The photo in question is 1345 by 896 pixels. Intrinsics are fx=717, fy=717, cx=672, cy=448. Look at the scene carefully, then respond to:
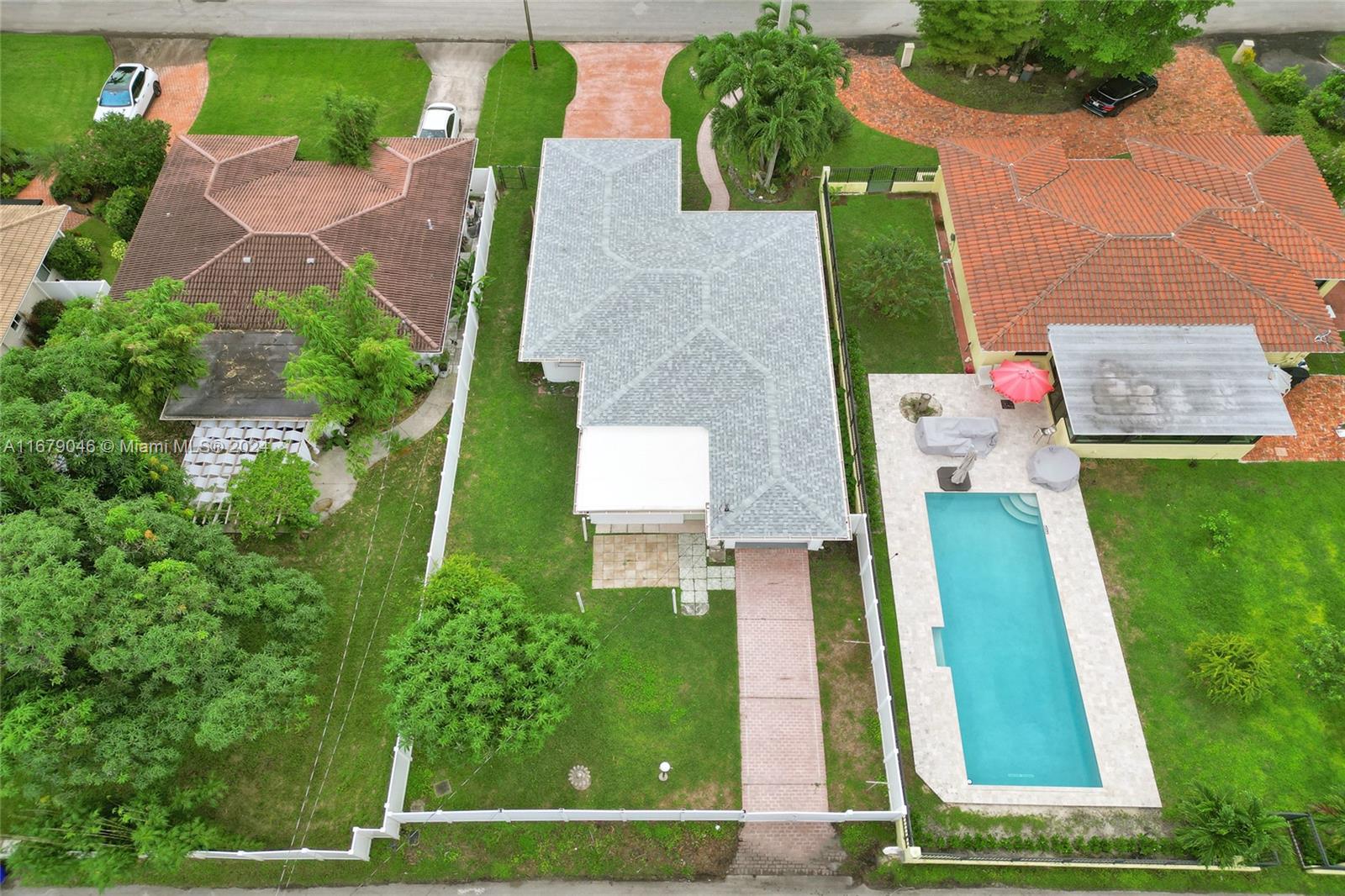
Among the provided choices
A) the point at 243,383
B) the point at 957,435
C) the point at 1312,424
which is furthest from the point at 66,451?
the point at 1312,424

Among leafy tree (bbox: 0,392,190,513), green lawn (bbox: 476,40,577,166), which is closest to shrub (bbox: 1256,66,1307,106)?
green lawn (bbox: 476,40,577,166)

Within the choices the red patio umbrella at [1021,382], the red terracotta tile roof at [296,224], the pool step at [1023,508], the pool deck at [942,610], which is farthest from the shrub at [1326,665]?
the red terracotta tile roof at [296,224]

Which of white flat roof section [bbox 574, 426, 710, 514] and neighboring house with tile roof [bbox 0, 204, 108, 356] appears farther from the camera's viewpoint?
neighboring house with tile roof [bbox 0, 204, 108, 356]

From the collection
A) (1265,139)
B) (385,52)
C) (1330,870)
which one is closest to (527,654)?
(1330,870)

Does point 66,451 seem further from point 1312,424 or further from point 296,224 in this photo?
point 1312,424

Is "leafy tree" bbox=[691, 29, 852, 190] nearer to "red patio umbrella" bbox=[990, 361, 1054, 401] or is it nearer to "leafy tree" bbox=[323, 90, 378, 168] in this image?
"red patio umbrella" bbox=[990, 361, 1054, 401]

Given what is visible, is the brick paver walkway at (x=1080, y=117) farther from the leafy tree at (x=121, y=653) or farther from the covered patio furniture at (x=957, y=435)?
the leafy tree at (x=121, y=653)

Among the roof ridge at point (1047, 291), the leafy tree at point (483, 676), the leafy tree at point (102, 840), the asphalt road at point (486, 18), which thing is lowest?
the leafy tree at point (102, 840)
